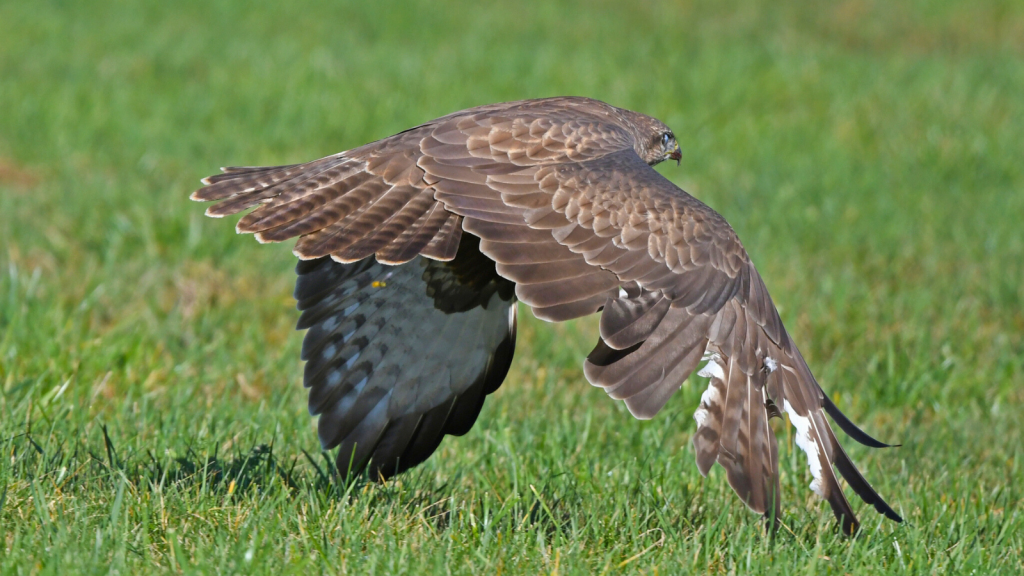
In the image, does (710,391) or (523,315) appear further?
(523,315)

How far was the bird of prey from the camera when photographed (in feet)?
11.4

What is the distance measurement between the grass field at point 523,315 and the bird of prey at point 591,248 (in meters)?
0.40

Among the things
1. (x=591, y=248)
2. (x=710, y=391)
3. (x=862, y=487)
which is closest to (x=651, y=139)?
(x=591, y=248)

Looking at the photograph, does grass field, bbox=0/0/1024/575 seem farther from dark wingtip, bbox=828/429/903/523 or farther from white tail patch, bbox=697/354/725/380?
white tail patch, bbox=697/354/725/380

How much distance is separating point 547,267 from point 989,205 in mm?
7460

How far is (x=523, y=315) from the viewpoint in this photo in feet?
23.5

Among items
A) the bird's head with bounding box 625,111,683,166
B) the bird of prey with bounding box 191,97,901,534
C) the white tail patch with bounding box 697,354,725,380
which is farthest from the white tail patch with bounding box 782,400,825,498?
the bird's head with bounding box 625,111,683,166

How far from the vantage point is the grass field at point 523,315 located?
364 centimetres

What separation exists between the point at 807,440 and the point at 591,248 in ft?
2.90

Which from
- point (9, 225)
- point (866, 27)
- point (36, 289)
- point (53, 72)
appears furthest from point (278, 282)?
point (866, 27)

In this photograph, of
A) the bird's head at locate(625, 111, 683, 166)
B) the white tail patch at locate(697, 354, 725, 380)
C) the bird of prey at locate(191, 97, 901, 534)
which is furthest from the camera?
the bird's head at locate(625, 111, 683, 166)

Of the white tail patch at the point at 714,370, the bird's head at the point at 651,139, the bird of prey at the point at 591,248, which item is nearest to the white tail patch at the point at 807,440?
the bird of prey at the point at 591,248

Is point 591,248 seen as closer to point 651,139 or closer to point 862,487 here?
point 862,487

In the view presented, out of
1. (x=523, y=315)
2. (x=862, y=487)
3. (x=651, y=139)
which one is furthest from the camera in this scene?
(x=523, y=315)
